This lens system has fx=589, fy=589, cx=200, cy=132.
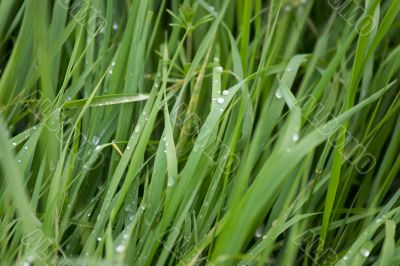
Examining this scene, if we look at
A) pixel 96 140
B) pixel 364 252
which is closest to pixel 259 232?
pixel 364 252

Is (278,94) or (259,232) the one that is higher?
(278,94)

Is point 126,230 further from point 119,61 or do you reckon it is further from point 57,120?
point 119,61

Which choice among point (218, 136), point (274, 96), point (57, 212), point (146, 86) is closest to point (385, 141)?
point (274, 96)

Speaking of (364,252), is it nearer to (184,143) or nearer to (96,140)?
(184,143)

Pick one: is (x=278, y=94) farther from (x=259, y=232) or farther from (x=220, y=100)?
(x=259, y=232)

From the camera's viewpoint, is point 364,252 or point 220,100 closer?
point 364,252

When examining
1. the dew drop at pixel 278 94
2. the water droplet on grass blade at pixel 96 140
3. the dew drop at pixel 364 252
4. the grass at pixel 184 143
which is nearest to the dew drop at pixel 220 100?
the grass at pixel 184 143

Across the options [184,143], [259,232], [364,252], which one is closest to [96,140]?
[184,143]

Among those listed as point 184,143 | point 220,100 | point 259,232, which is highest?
point 220,100

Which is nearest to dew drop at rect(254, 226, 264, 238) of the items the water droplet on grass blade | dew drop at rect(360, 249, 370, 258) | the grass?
the grass
